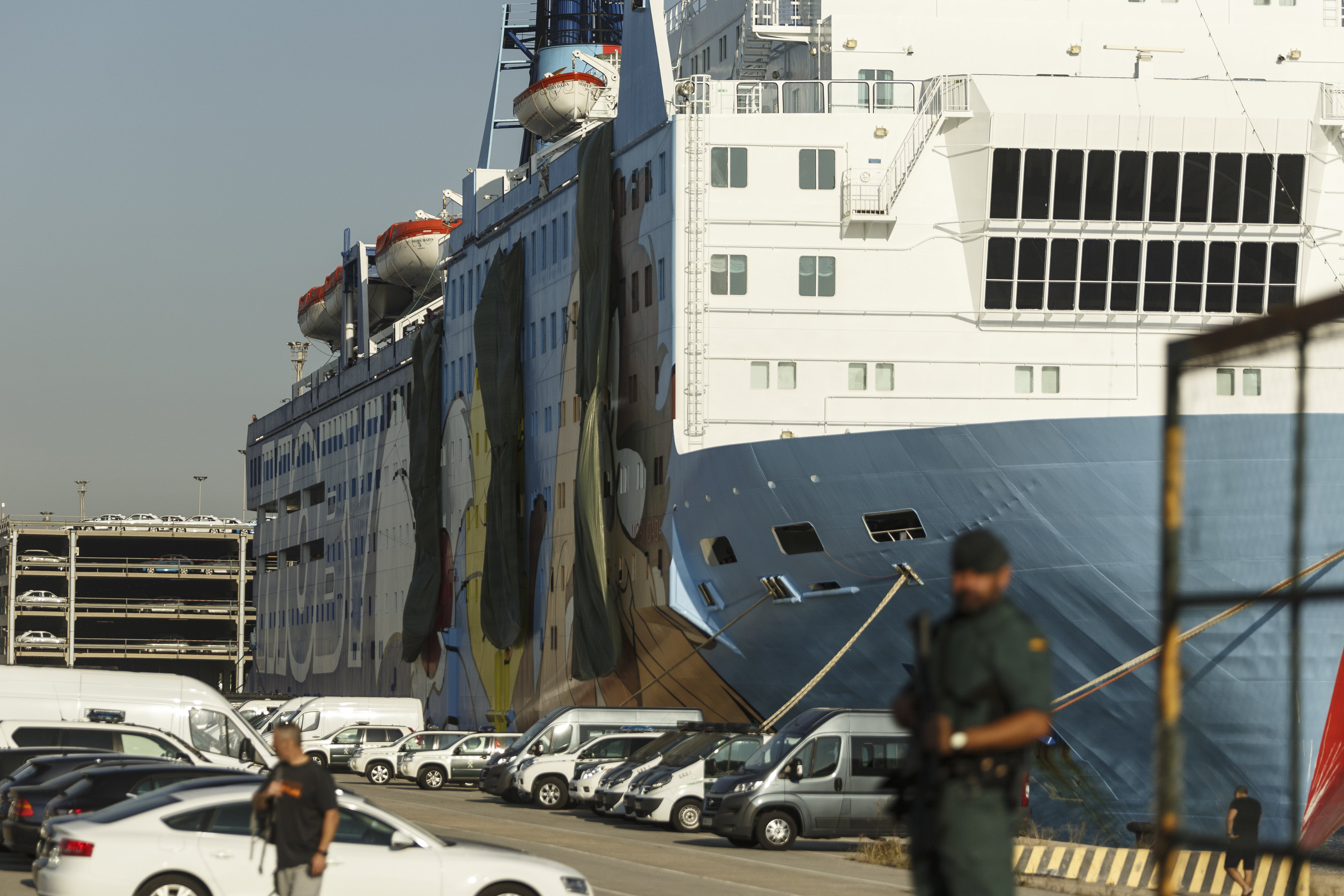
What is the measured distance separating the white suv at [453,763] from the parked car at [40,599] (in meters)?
87.7

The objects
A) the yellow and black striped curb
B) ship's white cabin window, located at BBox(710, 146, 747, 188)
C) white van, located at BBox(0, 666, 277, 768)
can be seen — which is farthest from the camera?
ship's white cabin window, located at BBox(710, 146, 747, 188)

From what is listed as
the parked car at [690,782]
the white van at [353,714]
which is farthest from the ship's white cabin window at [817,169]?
the white van at [353,714]

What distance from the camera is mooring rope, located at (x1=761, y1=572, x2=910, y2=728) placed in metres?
34.4

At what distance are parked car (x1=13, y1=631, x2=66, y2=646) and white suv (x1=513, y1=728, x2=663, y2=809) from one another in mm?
93719

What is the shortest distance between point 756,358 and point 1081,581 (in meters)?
11.1

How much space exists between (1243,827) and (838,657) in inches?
664

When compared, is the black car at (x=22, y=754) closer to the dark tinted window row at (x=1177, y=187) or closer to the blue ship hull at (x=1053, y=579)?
the blue ship hull at (x=1053, y=579)

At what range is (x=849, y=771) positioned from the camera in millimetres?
26859

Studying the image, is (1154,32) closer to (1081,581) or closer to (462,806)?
(1081,581)

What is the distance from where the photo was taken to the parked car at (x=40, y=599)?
12500 cm

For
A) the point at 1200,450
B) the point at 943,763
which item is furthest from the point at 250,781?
the point at 943,763

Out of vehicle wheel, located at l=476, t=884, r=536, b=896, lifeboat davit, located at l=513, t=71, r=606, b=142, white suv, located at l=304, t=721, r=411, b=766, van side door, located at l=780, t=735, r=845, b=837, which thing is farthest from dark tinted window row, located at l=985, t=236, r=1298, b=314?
vehicle wheel, located at l=476, t=884, r=536, b=896

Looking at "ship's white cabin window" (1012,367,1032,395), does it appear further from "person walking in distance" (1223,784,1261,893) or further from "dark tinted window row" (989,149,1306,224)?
"person walking in distance" (1223,784,1261,893)

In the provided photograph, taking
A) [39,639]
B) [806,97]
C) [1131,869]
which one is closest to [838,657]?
[1131,869]
